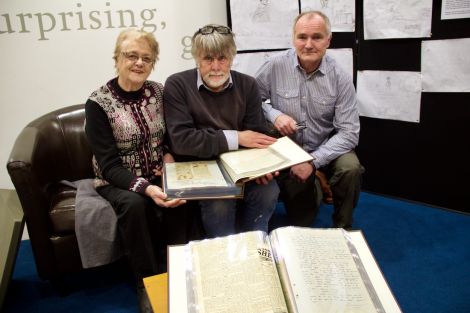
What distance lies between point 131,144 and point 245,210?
61 cm

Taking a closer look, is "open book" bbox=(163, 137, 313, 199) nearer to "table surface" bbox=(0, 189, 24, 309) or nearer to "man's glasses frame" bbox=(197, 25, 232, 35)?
"man's glasses frame" bbox=(197, 25, 232, 35)

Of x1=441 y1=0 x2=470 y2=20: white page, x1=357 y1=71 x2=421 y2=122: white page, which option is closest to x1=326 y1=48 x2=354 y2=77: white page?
x1=357 y1=71 x2=421 y2=122: white page

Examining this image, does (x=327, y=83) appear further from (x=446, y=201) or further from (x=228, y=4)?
(x=446, y=201)

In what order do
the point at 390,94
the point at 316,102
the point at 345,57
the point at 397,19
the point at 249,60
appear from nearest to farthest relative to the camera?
the point at 316,102 < the point at 397,19 < the point at 390,94 < the point at 345,57 < the point at 249,60

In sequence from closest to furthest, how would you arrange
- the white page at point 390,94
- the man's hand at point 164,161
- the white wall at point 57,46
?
the man's hand at point 164,161
the white wall at point 57,46
the white page at point 390,94

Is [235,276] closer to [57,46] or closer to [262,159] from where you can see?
[262,159]

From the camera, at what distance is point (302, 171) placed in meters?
1.90

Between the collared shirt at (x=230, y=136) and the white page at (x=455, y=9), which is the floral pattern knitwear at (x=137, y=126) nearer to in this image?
the collared shirt at (x=230, y=136)

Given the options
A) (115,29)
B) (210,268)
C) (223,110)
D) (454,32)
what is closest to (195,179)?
(223,110)

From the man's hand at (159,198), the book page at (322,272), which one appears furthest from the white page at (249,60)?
the book page at (322,272)

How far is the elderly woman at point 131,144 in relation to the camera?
5.45 feet

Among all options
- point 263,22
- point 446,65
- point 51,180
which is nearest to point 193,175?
point 51,180

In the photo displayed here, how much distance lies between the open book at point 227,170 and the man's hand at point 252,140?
30mm

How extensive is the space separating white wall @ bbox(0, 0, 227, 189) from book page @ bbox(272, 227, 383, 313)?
6.10 ft
